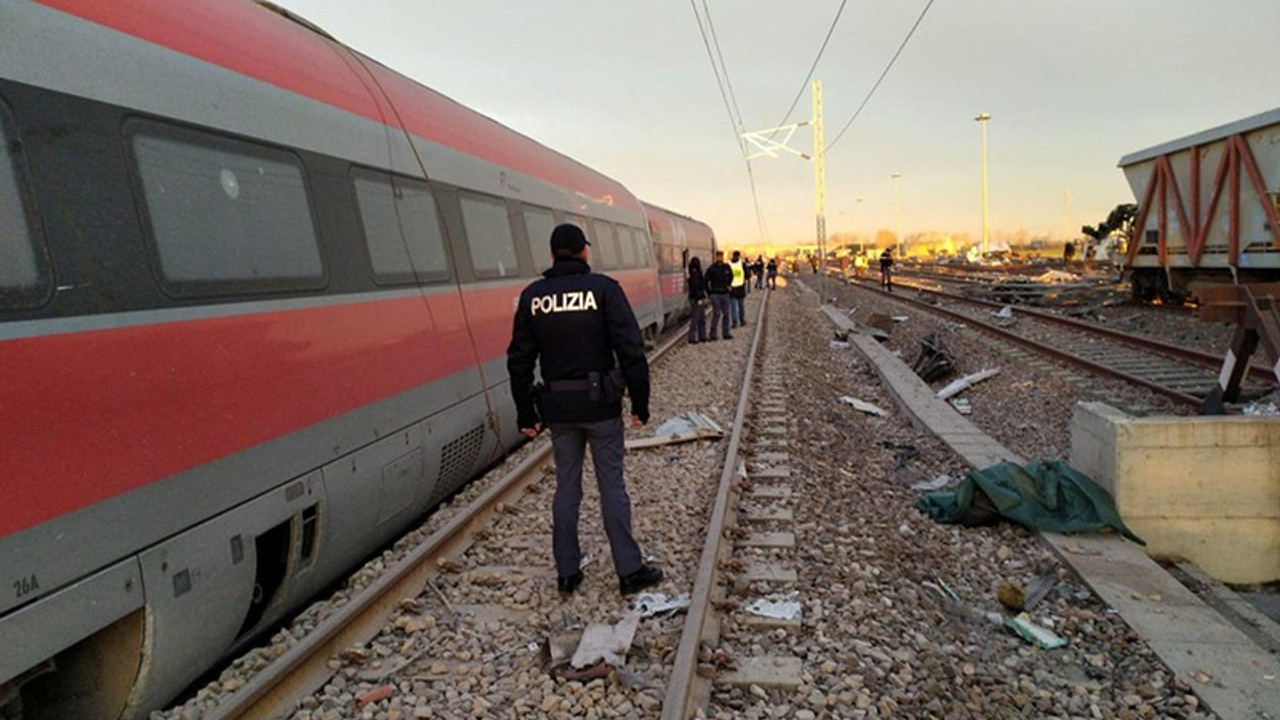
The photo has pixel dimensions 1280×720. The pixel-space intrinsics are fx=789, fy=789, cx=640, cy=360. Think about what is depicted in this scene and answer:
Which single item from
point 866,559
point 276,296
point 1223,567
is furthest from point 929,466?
point 276,296

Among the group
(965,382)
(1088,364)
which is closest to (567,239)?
(965,382)

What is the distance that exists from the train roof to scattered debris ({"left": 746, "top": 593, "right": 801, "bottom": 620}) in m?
15.4

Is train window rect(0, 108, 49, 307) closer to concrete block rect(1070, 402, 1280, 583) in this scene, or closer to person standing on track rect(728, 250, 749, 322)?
concrete block rect(1070, 402, 1280, 583)

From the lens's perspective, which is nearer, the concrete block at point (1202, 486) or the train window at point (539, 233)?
the concrete block at point (1202, 486)

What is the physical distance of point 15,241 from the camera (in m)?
2.76

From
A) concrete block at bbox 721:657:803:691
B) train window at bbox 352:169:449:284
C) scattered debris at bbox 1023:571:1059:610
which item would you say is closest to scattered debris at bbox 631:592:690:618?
concrete block at bbox 721:657:803:691

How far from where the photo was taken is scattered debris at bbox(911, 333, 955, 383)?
44.2 ft

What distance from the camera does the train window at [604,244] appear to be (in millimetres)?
12234

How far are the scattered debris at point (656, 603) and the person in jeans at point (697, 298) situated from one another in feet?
41.8

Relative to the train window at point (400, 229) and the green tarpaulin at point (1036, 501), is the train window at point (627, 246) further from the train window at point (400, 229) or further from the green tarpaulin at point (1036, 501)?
the green tarpaulin at point (1036, 501)

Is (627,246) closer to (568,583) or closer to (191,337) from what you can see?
(568,583)

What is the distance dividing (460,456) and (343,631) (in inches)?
101

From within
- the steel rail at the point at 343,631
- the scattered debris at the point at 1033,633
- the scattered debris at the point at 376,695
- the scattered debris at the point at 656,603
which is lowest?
the scattered debris at the point at 1033,633

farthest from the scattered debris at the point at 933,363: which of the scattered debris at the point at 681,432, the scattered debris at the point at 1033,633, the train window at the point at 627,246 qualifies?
the scattered debris at the point at 1033,633
